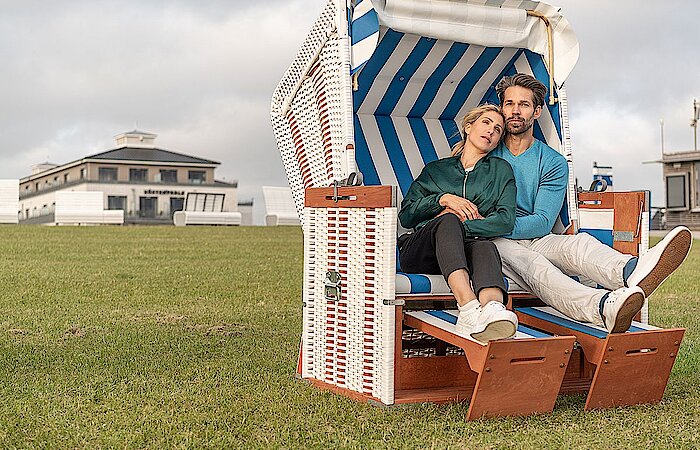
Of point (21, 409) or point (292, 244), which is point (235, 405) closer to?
point (21, 409)

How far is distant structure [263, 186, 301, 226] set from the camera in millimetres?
23844

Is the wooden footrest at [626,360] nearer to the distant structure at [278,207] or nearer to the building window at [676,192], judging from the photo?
the distant structure at [278,207]

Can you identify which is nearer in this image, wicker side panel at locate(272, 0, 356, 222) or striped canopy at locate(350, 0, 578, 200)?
wicker side panel at locate(272, 0, 356, 222)

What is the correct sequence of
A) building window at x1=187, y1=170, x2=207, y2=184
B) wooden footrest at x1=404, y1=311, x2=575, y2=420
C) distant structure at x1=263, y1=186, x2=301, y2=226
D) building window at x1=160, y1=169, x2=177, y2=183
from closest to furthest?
wooden footrest at x1=404, y1=311, x2=575, y2=420 < distant structure at x1=263, y1=186, x2=301, y2=226 < building window at x1=160, y1=169, x2=177, y2=183 < building window at x1=187, y1=170, x2=207, y2=184

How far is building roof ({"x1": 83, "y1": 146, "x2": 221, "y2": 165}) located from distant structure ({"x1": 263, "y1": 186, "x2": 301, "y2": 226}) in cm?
2766

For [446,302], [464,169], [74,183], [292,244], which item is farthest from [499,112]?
[74,183]

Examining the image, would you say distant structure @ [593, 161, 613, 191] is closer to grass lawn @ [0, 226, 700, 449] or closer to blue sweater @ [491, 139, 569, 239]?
blue sweater @ [491, 139, 569, 239]

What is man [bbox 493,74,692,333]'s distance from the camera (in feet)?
11.1

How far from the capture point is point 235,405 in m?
3.46

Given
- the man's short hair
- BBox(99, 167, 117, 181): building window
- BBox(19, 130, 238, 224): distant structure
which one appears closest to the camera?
the man's short hair

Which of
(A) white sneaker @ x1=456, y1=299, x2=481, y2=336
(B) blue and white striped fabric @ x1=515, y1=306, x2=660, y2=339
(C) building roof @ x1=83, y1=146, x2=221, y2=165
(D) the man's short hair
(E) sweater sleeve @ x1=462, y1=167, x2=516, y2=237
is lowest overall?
(B) blue and white striped fabric @ x1=515, y1=306, x2=660, y2=339

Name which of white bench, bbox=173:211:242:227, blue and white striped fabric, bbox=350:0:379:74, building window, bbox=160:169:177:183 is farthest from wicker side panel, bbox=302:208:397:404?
building window, bbox=160:169:177:183

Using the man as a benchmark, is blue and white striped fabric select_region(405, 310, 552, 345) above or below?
below

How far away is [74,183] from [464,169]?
48.7 m
